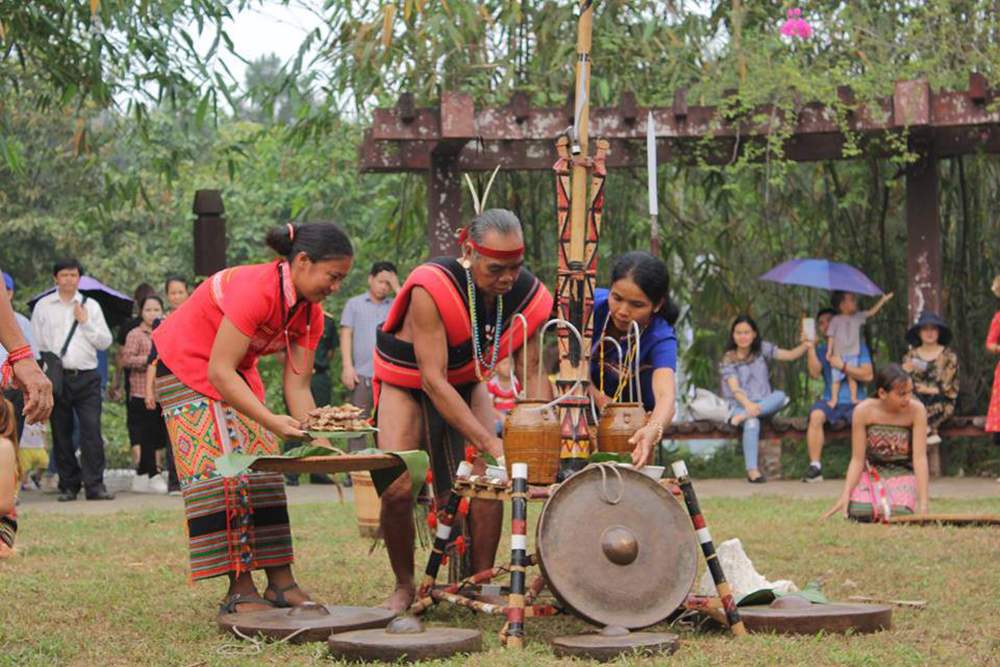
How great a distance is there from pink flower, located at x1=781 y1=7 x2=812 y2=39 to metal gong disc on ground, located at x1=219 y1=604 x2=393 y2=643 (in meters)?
8.22

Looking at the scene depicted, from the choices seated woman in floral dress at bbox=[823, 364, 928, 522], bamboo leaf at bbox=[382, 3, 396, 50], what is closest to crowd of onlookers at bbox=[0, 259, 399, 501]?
bamboo leaf at bbox=[382, 3, 396, 50]

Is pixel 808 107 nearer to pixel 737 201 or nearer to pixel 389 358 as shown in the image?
pixel 737 201

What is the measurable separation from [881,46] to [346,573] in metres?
7.34

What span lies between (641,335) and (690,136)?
628cm

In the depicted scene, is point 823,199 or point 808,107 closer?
point 808,107

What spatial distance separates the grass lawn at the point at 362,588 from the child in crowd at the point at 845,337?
273 centimetres

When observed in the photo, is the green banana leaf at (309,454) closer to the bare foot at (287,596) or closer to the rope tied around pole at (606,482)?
the rope tied around pole at (606,482)

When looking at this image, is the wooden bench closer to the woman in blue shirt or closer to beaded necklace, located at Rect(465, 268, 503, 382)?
the woman in blue shirt

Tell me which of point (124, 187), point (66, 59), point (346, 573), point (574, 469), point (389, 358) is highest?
point (66, 59)

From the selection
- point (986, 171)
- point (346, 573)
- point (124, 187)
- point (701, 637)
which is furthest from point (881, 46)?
point (701, 637)

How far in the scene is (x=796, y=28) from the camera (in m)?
12.9

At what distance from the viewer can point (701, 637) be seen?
553cm

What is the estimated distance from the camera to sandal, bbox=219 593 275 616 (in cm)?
589

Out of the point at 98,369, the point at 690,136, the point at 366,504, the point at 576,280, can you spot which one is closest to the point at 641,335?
the point at 576,280
